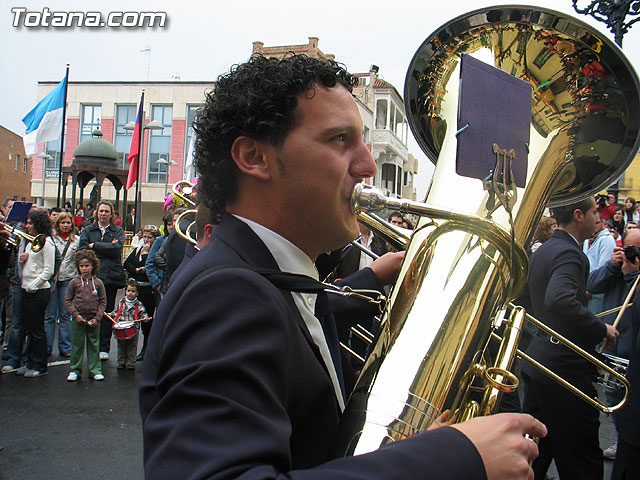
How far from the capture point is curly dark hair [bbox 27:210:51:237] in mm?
5961

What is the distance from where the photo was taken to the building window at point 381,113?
38.5m

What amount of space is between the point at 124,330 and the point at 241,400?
18.3 ft

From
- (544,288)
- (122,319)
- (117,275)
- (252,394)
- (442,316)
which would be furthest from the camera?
(117,275)

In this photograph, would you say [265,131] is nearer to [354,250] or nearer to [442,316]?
[442,316]

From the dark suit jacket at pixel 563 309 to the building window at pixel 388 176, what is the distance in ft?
122

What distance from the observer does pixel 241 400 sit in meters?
0.81

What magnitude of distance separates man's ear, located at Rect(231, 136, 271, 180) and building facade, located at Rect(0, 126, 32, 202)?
43147mm

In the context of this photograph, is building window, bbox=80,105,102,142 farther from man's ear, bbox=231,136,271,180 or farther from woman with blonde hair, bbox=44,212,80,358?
man's ear, bbox=231,136,271,180

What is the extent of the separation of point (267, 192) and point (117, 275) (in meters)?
5.87

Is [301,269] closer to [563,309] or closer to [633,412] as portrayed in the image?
[633,412]

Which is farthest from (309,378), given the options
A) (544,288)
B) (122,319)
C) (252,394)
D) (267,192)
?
(122,319)

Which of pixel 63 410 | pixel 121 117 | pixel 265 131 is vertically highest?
pixel 121 117

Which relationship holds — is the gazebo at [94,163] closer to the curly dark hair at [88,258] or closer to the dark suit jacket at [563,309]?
the curly dark hair at [88,258]

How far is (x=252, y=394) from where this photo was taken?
828 millimetres
